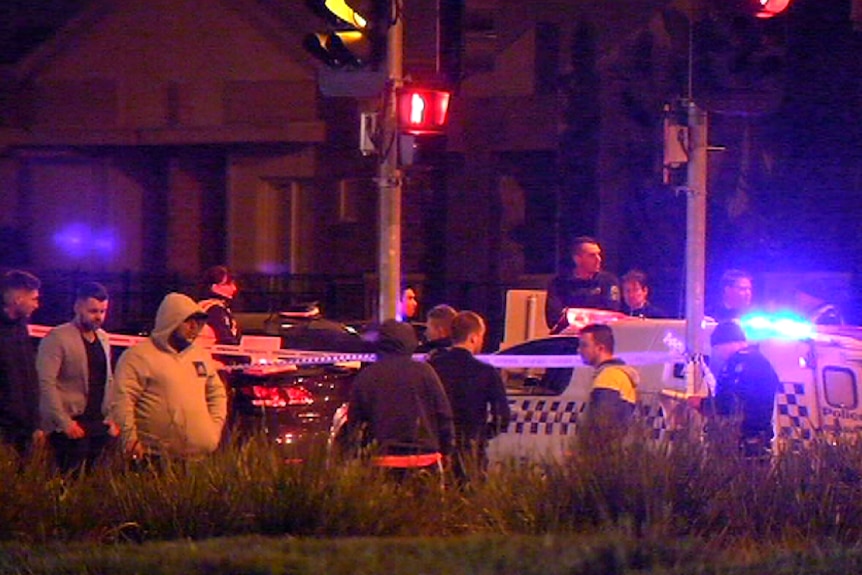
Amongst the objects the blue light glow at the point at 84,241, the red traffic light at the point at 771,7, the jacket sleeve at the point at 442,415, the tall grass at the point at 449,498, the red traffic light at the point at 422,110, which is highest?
the red traffic light at the point at 771,7

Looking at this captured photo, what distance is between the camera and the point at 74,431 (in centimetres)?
893

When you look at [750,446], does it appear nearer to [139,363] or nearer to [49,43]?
[139,363]

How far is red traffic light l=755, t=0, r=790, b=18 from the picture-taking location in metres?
9.98

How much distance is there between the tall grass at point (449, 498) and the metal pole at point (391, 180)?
3778 millimetres

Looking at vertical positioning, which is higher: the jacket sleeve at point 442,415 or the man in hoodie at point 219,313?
the man in hoodie at point 219,313

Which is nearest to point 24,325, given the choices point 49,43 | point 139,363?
point 139,363

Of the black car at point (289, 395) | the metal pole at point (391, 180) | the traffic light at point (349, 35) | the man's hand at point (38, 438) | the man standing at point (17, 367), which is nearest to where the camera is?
the man's hand at point (38, 438)

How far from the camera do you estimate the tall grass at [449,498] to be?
7410 mm

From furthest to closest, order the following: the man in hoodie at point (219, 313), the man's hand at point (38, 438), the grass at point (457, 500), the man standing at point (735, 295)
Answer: the man in hoodie at point (219, 313) → the man standing at point (735, 295) → the man's hand at point (38, 438) → the grass at point (457, 500)

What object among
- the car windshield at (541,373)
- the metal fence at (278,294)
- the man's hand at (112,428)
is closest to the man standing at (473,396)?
the man's hand at (112,428)

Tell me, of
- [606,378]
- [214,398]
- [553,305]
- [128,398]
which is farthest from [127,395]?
[553,305]

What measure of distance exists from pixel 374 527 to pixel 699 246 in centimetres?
472

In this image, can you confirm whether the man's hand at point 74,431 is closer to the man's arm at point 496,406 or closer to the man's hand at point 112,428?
the man's hand at point 112,428

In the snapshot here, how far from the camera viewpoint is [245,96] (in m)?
27.5
